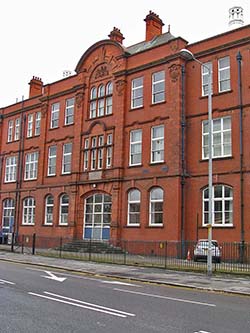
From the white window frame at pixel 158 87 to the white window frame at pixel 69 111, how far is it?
30.1 ft

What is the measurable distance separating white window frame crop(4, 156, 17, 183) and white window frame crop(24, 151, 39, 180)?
79.5 inches

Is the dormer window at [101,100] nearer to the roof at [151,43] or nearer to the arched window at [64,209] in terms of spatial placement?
the roof at [151,43]

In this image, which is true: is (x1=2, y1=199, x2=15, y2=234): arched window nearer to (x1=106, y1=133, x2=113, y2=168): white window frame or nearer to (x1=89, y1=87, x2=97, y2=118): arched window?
(x1=89, y1=87, x2=97, y2=118): arched window

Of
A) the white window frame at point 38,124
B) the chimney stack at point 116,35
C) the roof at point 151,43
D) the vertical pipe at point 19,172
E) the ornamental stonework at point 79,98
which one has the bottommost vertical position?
the vertical pipe at point 19,172

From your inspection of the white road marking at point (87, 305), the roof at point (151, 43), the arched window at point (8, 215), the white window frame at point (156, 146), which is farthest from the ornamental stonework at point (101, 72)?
the white road marking at point (87, 305)

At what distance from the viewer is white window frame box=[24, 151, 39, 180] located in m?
40.5

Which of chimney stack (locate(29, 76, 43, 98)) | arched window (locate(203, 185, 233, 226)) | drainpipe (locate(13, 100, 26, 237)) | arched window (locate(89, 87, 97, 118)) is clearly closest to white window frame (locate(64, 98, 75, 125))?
arched window (locate(89, 87, 97, 118))

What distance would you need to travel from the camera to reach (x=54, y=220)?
119ft

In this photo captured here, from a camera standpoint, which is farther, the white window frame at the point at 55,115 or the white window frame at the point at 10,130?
the white window frame at the point at 10,130

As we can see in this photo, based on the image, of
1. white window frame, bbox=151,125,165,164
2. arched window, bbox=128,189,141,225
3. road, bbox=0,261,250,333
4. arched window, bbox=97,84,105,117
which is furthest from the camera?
arched window, bbox=97,84,105,117

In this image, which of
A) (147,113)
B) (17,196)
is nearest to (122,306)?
(147,113)

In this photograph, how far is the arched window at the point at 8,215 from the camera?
41519 mm

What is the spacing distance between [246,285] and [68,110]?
1027 inches

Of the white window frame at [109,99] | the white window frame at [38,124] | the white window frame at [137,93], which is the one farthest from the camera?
the white window frame at [38,124]
